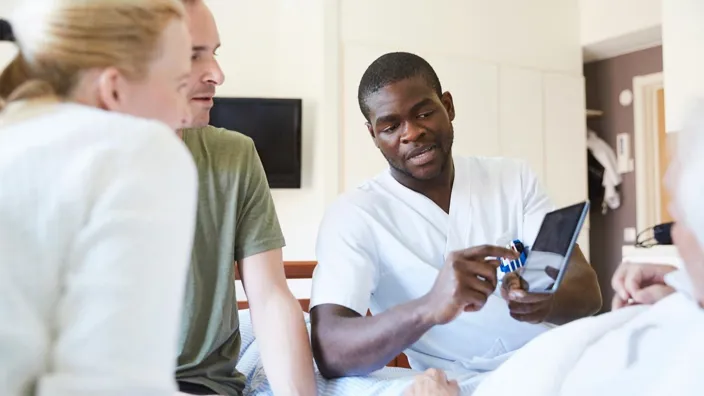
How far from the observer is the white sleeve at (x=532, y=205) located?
1405 millimetres

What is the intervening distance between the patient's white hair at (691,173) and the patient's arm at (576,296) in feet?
2.03

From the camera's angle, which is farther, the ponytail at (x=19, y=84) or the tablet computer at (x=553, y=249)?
the tablet computer at (x=553, y=249)

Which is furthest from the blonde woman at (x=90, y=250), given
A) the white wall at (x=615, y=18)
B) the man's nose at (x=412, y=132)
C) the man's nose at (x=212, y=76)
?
the white wall at (x=615, y=18)

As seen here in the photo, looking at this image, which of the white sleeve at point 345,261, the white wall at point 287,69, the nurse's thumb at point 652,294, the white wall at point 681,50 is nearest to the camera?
the nurse's thumb at point 652,294

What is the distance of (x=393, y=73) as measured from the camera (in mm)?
1412

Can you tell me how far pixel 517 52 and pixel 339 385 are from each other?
10.9 feet

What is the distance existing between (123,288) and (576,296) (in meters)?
0.99

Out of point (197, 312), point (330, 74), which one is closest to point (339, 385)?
point (197, 312)

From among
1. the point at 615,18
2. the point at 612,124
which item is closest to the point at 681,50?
the point at 615,18

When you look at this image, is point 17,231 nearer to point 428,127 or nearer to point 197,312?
point 197,312

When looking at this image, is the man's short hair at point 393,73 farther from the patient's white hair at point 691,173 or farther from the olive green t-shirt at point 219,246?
the patient's white hair at point 691,173

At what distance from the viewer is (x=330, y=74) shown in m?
3.49

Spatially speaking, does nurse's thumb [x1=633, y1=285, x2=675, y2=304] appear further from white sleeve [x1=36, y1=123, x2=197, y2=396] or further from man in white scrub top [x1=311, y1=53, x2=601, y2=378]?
white sleeve [x1=36, y1=123, x2=197, y2=396]

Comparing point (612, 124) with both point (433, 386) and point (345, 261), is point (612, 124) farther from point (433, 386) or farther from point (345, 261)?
point (433, 386)
